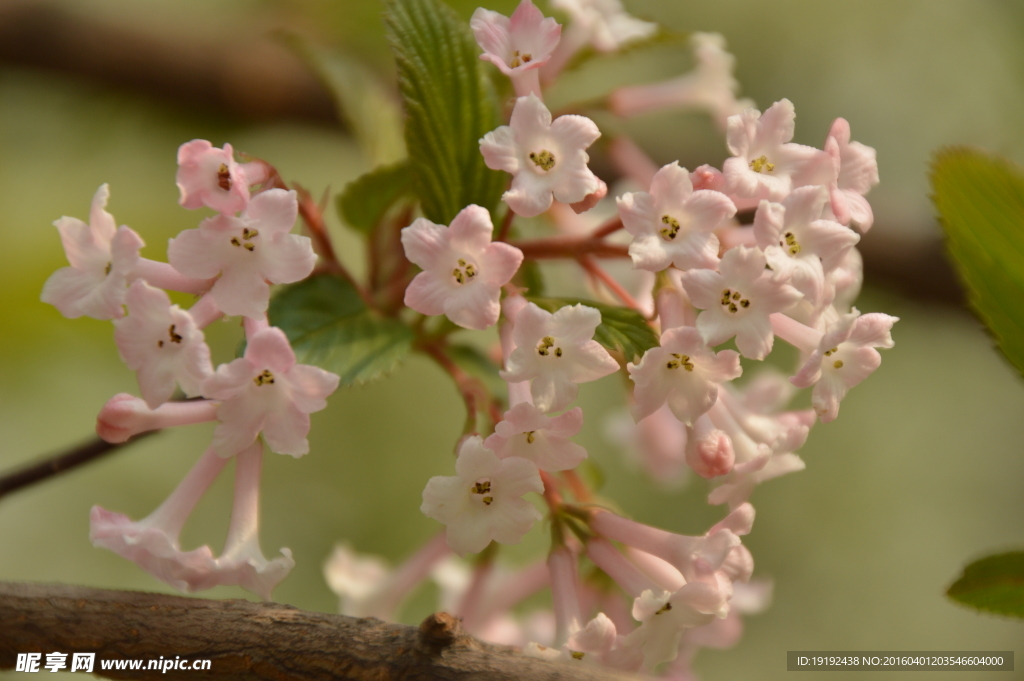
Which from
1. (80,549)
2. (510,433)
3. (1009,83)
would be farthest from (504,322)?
(1009,83)

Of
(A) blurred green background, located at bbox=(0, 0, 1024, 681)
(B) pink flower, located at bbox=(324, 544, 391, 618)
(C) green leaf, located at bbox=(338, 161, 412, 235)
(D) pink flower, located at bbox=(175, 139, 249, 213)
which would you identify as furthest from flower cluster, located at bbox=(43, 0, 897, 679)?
(A) blurred green background, located at bbox=(0, 0, 1024, 681)

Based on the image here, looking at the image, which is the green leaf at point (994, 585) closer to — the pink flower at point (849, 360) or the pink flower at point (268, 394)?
the pink flower at point (849, 360)

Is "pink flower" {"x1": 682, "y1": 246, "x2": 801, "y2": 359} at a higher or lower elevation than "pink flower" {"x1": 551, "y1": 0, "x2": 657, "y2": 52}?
lower

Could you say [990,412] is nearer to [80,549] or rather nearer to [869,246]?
[869,246]

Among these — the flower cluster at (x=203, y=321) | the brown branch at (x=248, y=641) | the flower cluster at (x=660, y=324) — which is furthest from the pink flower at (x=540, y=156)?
the brown branch at (x=248, y=641)

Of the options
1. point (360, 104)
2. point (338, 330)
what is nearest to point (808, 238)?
point (338, 330)

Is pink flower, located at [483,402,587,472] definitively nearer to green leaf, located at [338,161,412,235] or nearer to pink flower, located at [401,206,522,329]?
pink flower, located at [401,206,522,329]
